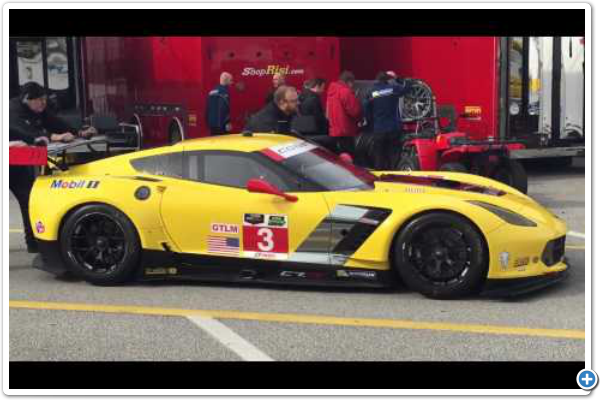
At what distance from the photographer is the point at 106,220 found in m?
7.64

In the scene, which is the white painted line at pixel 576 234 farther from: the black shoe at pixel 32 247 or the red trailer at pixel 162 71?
the red trailer at pixel 162 71

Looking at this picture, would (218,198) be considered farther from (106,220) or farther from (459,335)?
(459,335)

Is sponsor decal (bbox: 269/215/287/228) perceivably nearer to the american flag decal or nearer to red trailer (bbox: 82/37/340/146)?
the american flag decal

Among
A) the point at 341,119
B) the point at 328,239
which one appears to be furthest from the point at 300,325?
the point at 341,119

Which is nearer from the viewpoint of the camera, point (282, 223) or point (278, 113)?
point (282, 223)

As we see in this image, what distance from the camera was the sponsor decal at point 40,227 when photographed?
25.8 ft

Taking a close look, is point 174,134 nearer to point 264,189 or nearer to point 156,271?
point 156,271

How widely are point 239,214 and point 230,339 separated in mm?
1393

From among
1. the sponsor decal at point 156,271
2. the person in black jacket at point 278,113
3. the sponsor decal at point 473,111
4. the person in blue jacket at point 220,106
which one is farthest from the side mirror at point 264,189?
the sponsor decal at point 473,111

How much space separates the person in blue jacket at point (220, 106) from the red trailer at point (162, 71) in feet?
1.47

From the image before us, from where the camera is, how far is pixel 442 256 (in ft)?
22.8

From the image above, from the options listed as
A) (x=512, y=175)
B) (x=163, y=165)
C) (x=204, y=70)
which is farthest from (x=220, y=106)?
(x=163, y=165)

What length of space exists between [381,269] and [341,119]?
5.72 metres

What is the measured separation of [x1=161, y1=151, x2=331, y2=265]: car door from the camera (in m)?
7.22
